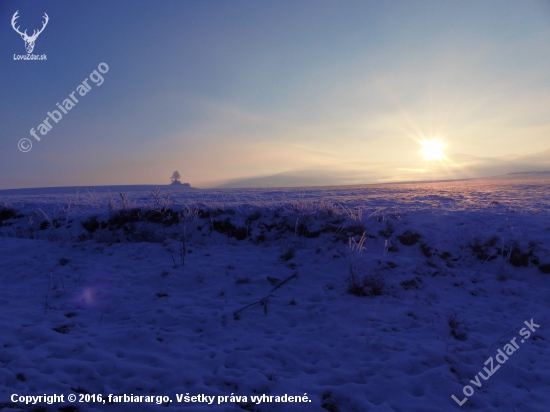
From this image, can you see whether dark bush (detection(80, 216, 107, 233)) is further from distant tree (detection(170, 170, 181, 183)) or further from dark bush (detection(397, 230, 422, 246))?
distant tree (detection(170, 170, 181, 183))

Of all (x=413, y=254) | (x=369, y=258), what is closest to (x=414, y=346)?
(x=369, y=258)

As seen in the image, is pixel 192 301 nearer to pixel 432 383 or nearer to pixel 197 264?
pixel 197 264

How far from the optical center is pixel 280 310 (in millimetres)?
6367

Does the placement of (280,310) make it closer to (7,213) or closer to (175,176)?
(7,213)

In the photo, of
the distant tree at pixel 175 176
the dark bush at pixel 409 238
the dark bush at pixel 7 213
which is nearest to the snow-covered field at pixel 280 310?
the dark bush at pixel 409 238

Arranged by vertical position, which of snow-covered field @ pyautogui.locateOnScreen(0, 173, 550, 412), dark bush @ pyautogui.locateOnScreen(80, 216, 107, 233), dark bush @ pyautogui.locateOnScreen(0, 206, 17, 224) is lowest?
snow-covered field @ pyautogui.locateOnScreen(0, 173, 550, 412)

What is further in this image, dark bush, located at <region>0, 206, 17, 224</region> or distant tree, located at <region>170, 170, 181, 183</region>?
distant tree, located at <region>170, 170, 181, 183</region>

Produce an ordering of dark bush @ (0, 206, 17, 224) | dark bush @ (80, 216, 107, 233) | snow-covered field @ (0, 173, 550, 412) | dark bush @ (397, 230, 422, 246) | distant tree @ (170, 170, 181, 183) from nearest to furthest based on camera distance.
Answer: snow-covered field @ (0, 173, 550, 412)
dark bush @ (397, 230, 422, 246)
dark bush @ (80, 216, 107, 233)
dark bush @ (0, 206, 17, 224)
distant tree @ (170, 170, 181, 183)

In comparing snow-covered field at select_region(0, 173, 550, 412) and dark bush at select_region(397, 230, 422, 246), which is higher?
dark bush at select_region(397, 230, 422, 246)

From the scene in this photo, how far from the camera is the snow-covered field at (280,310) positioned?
416 cm

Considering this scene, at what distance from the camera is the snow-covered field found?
13.7ft

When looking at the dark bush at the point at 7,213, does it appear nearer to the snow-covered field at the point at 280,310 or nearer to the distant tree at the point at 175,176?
the snow-covered field at the point at 280,310

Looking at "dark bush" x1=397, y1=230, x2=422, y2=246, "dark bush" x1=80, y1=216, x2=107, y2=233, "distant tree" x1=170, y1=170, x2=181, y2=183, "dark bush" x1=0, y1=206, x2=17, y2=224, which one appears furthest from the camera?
"distant tree" x1=170, y1=170, x2=181, y2=183

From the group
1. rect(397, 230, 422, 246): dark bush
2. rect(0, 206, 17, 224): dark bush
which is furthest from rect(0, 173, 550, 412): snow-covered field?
rect(0, 206, 17, 224): dark bush
